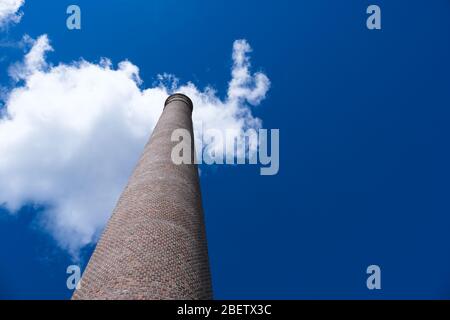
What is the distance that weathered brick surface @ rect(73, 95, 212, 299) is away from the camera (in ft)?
15.8

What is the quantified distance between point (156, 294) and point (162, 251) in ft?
2.88

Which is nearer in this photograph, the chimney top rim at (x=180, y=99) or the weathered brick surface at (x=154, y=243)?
the weathered brick surface at (x=154, y=243)

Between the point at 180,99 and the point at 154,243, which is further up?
the point at 180,99

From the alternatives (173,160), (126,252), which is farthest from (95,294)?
(173,160)

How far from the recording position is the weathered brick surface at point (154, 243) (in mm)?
4816

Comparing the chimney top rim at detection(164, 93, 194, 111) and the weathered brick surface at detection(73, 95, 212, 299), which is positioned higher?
the chimney top rim at detection(164, 93, 194, 111)

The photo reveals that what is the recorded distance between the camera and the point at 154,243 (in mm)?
5504

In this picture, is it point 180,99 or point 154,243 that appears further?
point 180,99

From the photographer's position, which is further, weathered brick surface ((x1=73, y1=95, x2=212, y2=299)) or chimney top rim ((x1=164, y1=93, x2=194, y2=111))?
chimney top rim ((x1=164, y1=93, x2=194, y2=111))

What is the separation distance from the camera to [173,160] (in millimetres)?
8344

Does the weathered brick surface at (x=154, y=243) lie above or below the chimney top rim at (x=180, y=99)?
below
